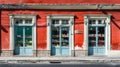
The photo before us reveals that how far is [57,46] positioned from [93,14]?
3.23 m

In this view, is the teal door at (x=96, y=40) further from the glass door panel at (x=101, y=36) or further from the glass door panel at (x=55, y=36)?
the glass door panel at (x=55, y=36)

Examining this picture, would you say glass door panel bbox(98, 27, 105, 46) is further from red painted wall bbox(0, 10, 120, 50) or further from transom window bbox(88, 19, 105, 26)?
red painted wall bbox(0, 10, 120, 50)

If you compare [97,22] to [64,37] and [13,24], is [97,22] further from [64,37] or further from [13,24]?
[13,24]

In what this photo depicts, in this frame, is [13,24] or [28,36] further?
[28,36]

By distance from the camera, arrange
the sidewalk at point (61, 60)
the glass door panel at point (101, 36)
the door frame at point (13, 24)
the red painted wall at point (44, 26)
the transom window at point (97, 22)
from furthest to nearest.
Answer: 1. the glass door panel at point (101, 36)
2. the transom window at point (97, 22)
3. the red painted wall at point (44, 26)
4. the door frame at point (13, 24)
5. the sidewalk at point (61, 60)

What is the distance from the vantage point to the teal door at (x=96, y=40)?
29625mm

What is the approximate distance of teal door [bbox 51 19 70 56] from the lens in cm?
2962

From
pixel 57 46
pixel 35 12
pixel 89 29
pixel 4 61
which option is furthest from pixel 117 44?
pixel 4 61

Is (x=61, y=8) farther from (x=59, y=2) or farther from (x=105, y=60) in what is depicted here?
(x=105, y=60)

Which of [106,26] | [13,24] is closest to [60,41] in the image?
[106,26]

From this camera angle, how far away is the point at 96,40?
2975 cm

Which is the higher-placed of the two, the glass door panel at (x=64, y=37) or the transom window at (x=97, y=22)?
the transom window at (x=97, y=22)

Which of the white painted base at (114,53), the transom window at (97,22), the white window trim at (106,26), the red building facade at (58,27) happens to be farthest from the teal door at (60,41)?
the white painted base at (114,53)

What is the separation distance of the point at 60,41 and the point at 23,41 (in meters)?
2.48
